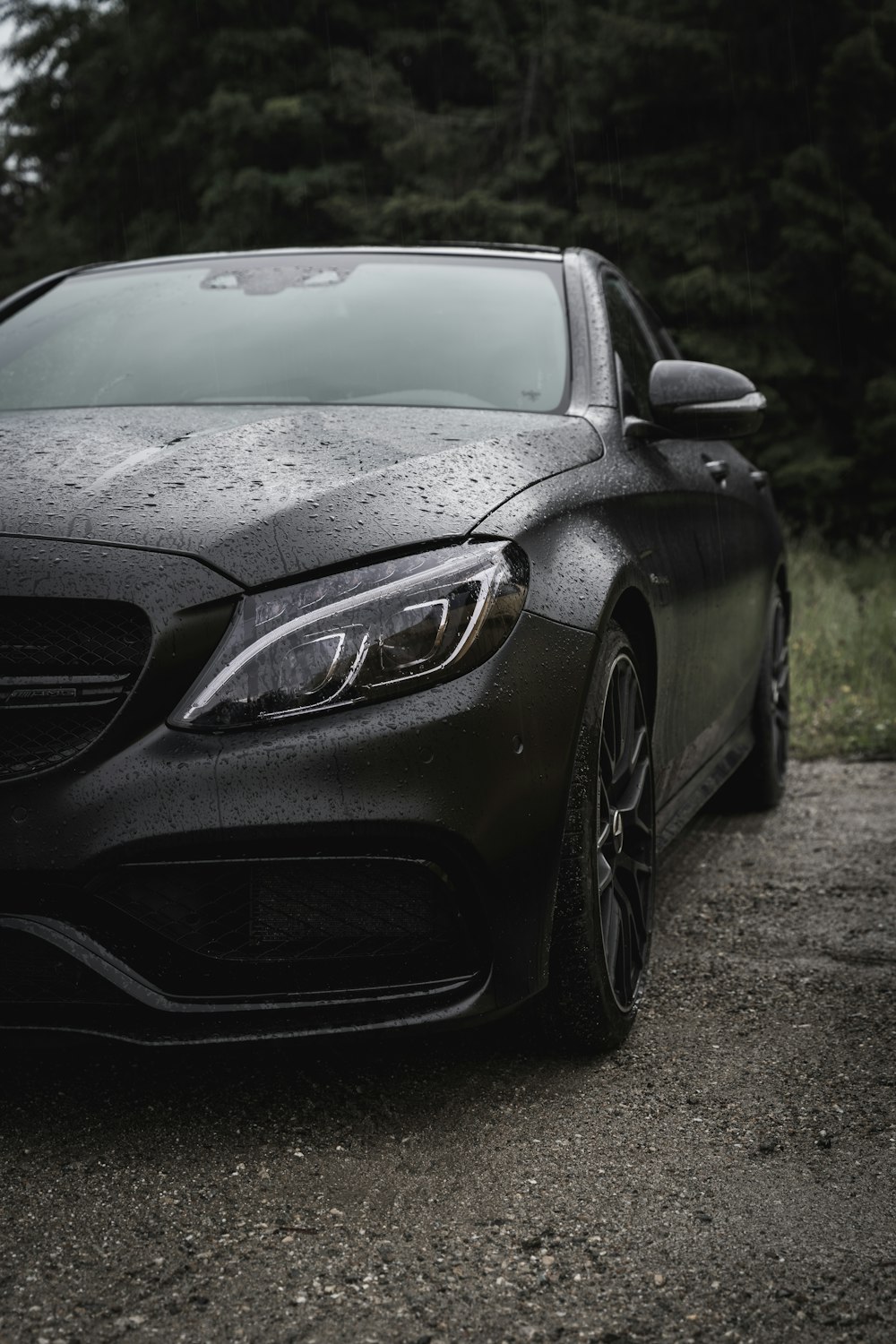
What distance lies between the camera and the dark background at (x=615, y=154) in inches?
499

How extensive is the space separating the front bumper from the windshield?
1.12m

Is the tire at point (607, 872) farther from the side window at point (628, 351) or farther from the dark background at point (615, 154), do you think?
the dark background at point (615, 154)

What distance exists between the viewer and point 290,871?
82.1 inches

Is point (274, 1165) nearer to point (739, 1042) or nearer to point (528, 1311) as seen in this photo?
point (528, 1311)

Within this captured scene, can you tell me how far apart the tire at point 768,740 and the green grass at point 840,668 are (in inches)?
41.8

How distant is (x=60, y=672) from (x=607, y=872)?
3.41 ft

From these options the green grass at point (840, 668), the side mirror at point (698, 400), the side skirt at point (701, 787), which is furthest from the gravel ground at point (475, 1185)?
the green grass at point (840, 668)

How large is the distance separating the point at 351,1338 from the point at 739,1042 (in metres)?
1.21

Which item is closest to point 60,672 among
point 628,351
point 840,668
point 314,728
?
point 314,728

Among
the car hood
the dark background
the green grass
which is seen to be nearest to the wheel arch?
the car hood

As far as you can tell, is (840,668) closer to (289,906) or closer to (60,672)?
(289,906)

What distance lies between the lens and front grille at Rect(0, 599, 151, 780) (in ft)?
6.73

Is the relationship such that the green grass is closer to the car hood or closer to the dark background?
the dark background

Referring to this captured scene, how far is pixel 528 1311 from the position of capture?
5.79ft
